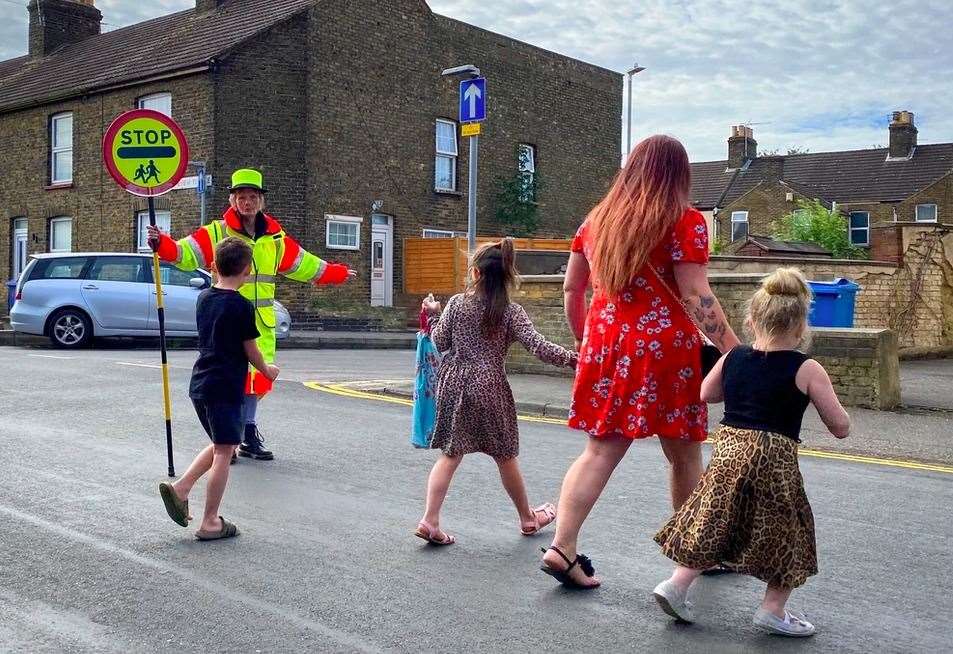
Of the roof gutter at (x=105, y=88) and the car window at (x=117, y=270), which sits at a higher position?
the roof gutter at (x=105, y=88)

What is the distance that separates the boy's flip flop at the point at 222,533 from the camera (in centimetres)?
538

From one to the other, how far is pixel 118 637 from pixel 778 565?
2494mm

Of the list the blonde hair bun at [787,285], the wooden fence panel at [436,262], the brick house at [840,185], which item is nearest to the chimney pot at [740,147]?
the brick house at [840,185]

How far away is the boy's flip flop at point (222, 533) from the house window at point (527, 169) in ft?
90.1

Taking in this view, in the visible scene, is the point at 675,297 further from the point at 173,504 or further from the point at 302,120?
the point at 302,120

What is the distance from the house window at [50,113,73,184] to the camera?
29.6 metres

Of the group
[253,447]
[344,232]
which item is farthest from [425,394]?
[344,232]

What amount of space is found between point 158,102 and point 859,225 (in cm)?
3754

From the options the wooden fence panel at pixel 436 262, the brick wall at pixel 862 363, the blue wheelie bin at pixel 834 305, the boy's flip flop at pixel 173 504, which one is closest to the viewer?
the boy's flip flop at pixel 173 504

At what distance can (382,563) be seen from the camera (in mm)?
4945

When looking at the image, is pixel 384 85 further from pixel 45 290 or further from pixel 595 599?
pixel 595 599

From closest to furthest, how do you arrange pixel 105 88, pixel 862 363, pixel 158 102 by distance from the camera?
pixel 862 363 < pixel 158 102 < pixel 105 88

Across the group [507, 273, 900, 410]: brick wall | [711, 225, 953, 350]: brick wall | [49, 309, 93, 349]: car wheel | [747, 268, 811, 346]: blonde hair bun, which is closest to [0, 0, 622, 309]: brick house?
[49, 309, 93, 349]: car wheel

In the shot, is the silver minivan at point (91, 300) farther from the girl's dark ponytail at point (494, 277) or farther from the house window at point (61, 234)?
the girl's dark ponytail at point (494, 277)
